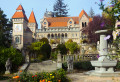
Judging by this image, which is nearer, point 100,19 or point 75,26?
point 100,19

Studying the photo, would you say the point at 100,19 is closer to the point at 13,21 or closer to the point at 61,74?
the point at 13,21

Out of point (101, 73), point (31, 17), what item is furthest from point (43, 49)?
point (31, 17)

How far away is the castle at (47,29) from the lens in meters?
50.9

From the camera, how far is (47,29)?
6050 cm

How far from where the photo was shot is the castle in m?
50.9

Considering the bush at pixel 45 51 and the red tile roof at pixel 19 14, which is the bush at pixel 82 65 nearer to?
the bush at pixel 45 51

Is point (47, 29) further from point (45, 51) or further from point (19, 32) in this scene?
point (45, 51)

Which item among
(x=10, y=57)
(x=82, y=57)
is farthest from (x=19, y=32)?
(x=82, y=57)

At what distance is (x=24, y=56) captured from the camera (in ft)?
68.6

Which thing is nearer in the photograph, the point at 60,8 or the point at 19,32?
the point at 19,32

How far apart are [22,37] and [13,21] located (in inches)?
263

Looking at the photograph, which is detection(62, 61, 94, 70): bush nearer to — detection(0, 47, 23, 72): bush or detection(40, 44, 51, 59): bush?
detection(0, 47, 23, 72): bush

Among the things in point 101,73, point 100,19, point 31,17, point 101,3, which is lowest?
point 101,73

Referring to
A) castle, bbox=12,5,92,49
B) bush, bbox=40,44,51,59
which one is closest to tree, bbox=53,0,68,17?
castle, bbox=12,5,92,49
